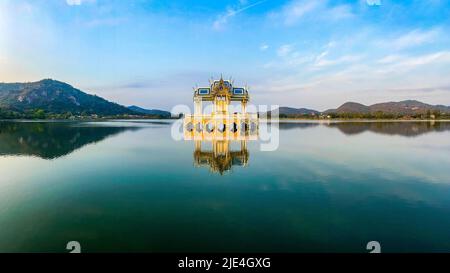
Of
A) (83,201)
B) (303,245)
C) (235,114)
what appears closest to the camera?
(303,245)

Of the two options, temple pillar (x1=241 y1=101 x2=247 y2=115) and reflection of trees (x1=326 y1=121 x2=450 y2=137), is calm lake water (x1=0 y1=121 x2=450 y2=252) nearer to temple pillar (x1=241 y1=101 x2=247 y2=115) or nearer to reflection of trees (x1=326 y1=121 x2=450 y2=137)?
temple pillar (x1=241 y1=101 x2=247 y2=115)

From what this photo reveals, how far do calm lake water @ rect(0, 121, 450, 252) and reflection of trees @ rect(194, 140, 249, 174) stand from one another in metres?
0.26

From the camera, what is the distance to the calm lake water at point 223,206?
6.40m

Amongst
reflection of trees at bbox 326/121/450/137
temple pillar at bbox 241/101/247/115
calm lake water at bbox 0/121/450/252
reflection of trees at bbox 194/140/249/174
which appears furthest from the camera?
reflection of trees at bbox 326/121/450/137

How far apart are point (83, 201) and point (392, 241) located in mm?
9163

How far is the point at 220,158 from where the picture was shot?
17.6 m

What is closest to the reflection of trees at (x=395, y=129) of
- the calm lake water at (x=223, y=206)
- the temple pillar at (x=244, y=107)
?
the temple pillar at (x=244, y=107)

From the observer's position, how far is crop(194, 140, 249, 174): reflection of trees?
1527cm

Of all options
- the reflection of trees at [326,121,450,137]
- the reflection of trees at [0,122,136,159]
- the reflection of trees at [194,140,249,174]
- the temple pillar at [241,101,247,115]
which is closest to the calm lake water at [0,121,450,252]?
the reflection of trees at [194,140,249,174]

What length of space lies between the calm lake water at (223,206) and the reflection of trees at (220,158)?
0.26m
